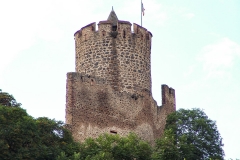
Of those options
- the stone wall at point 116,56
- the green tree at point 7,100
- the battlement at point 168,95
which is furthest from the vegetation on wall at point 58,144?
the battlement at point 168,95

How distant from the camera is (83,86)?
1804 inches

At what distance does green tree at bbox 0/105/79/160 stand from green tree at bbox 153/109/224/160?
6185mm

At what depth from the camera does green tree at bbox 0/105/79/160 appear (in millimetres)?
39250

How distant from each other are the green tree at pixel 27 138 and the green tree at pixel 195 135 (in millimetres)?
6185

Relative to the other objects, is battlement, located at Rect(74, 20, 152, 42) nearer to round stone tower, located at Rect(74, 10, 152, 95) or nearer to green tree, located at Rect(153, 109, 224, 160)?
round stone tower, located at Rect(74, 10, 152, 95)

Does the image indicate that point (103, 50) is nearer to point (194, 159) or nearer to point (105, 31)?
point (105, 31)

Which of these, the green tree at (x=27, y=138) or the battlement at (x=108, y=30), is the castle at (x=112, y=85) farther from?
the green tree at (x=27, y=138)

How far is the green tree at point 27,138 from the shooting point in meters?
39.2

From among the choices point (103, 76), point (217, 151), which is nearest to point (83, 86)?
point (103, 76)

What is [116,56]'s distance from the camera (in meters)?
47.9

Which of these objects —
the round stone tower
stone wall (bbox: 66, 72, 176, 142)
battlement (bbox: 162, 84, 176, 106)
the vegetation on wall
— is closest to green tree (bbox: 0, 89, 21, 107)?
the vegetation on wall

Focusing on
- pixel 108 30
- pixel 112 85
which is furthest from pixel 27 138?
pixel 108 30

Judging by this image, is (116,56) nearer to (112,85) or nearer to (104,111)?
(112,85)

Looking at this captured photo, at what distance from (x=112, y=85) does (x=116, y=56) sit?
176cm
